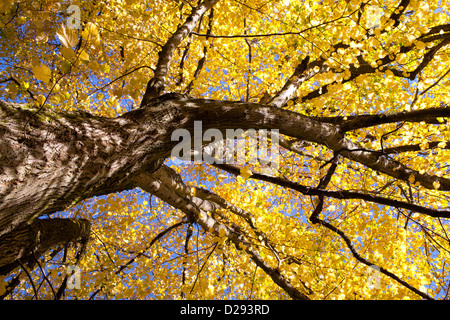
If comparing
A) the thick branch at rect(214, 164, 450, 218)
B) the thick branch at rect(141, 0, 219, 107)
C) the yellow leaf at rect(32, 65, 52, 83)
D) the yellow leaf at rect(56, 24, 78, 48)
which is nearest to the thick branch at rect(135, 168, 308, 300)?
the thick branch at rect(141, 0, 219, 107)

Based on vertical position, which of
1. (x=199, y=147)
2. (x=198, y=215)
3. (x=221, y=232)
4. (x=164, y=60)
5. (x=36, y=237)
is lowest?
(x=36, y=237)

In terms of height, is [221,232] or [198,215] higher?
[198,215]

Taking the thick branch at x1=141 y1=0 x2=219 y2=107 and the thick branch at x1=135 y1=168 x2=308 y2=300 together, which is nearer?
the thick branch at x1=141 y1=0 x2=219 y2=107

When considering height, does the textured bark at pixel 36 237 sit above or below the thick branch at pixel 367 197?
below

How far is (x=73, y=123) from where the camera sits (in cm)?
138

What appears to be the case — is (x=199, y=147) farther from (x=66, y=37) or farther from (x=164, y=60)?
(x=66, y=37)

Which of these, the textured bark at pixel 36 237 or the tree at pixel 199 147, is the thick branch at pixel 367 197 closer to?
the tree at pixel 199 147

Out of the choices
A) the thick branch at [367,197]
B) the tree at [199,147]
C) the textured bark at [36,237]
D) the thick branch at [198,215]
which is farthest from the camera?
the thick branch at [198,215]

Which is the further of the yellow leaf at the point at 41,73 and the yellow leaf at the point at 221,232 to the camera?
the yellow leaf at the point at 221,232

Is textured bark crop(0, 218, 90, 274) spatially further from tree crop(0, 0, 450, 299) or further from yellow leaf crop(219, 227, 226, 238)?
yellow leaf crop(219, 227, 226, 238)

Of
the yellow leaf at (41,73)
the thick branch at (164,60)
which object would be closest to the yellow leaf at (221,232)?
the thick branch at (164,60)

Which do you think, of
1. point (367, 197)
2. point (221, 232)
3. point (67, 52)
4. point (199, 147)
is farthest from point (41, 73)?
point (221, 232)
